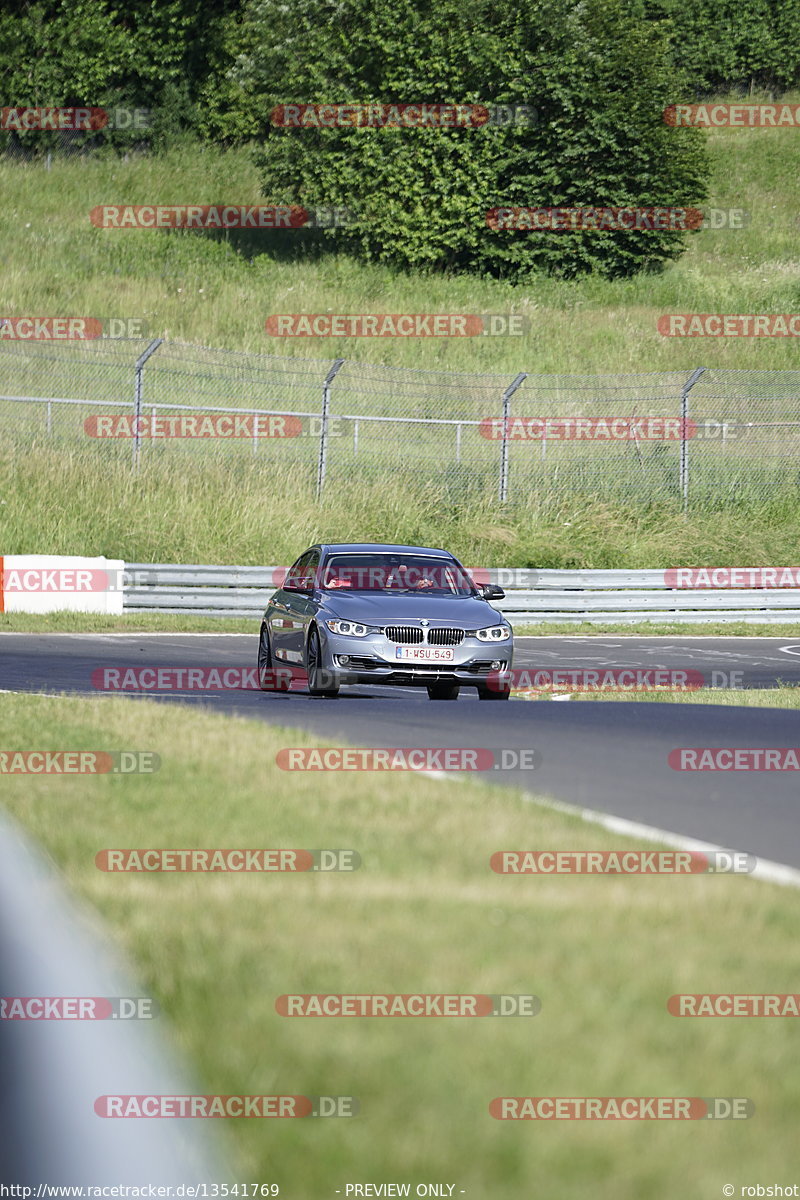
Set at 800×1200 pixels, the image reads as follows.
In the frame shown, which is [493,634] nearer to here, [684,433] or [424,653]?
[424,653]

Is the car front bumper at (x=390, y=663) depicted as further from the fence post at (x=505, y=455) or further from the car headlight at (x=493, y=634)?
the fence post at (x=505, y=455)

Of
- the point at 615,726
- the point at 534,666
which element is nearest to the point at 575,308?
the point at 534,666

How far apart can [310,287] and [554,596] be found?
17898 mm

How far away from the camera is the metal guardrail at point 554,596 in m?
24.5

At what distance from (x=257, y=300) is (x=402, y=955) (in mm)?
35715

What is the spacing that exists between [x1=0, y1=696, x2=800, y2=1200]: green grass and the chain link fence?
73.5 ft

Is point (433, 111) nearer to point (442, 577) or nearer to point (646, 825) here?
point (442, 577)

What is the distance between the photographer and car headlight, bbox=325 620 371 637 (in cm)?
1428

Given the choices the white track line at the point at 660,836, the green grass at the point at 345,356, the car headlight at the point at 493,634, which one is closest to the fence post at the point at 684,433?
the green grass at the point at 345,356

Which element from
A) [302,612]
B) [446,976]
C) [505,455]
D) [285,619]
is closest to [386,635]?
[302,612]

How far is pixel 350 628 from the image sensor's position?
14297 mm

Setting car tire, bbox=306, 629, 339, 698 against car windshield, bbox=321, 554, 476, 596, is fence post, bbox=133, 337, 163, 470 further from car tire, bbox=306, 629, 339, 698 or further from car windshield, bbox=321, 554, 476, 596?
car tire, bbox=306, 629, 339, 698

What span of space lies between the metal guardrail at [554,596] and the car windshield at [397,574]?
8.24m

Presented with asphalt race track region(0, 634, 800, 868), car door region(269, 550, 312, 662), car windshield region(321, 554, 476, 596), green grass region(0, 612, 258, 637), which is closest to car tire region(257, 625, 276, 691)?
car door region(269, 550, 312, 662)
